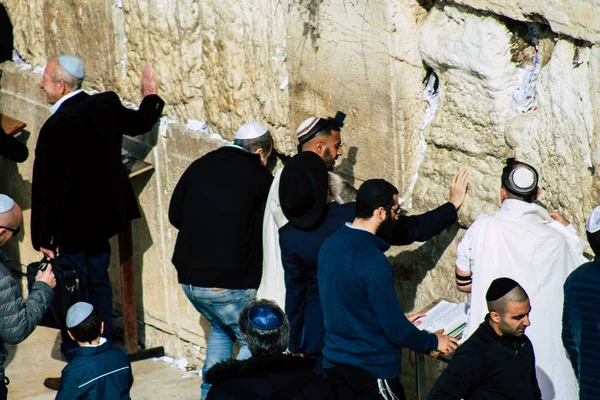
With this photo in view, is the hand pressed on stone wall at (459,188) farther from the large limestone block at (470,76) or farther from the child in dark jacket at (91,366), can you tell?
the child in dark jacket at (91,366)

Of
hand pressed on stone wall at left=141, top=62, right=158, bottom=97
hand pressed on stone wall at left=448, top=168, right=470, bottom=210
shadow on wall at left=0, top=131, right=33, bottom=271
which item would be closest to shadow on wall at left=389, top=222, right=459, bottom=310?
hand pressed on stone wall at left=448, top=168, right=470, bottom=210

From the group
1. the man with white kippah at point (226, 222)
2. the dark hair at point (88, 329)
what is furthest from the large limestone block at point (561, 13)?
the dark hair at point (88, 329)

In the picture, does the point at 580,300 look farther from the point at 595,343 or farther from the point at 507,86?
the point at 507,86

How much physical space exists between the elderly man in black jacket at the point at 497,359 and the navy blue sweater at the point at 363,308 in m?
0.43

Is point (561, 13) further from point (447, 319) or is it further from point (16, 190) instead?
point (16, 190)

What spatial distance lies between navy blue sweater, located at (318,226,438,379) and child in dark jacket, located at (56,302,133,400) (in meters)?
0.93

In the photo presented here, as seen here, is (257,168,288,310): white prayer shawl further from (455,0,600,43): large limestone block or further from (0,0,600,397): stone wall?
(455,0,600,43): large limestone block

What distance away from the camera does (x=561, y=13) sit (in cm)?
420

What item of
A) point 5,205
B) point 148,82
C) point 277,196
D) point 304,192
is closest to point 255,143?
point 277,196

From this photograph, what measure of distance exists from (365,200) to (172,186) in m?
2.56

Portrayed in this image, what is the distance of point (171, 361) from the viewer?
6871 millimetres

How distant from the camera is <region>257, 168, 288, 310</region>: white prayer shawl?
5109mm

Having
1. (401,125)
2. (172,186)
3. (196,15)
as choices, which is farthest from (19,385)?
(401,125)

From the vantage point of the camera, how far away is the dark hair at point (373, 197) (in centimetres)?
424
